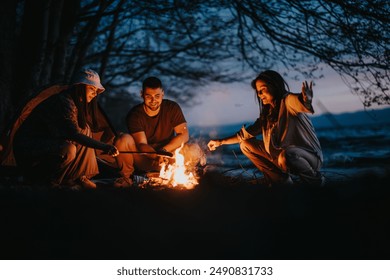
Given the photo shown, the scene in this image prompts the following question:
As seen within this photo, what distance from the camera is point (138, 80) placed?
41.6ft

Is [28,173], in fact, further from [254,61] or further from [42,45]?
[254,61]

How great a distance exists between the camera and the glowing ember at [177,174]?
18.6 ft

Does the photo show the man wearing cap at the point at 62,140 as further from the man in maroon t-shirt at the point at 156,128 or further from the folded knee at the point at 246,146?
the folded knee at the point at 246,146

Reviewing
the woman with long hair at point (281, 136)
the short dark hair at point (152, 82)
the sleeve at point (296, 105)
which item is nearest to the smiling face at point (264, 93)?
the woman with long hair at point (281, 136)

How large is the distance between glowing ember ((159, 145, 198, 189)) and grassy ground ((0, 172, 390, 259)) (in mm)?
1879

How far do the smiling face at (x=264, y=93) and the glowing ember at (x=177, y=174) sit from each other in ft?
4.80

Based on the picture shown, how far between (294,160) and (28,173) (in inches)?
136

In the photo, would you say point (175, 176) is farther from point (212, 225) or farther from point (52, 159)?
point (212, 225)

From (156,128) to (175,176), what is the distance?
114 cm

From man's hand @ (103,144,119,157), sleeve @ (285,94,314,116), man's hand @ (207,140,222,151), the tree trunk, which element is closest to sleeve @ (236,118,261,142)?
man's hand @ (207,140,222,151)

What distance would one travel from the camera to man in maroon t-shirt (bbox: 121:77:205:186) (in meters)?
6.22

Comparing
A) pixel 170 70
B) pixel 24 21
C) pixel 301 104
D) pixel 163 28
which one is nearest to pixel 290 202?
pixel 301 104

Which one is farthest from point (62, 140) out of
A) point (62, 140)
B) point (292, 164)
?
point (292, 164)

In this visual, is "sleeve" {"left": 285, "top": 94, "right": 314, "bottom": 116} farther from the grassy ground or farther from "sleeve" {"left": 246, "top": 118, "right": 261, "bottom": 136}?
the grassy ground
